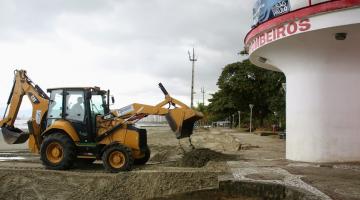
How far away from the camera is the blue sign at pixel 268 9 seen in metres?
13.5

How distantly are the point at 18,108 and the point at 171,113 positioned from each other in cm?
547

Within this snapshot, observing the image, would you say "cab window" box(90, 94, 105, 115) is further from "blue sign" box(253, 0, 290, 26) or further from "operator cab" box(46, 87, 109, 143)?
"blue sign" box(253, 0, 290, 26)

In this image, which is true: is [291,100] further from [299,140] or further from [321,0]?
[321,0]

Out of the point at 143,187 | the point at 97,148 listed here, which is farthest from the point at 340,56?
the point at 97,148

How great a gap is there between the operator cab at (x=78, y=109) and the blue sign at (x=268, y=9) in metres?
5.67

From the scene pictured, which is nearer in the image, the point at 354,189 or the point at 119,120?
the point at 354,189

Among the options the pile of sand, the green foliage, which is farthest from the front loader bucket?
the green foliage

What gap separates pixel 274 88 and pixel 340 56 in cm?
3232

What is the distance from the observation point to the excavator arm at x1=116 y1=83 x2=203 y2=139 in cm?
1379

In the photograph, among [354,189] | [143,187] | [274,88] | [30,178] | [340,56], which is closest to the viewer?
[354,189]

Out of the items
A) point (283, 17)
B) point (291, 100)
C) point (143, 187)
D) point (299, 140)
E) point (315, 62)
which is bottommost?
point (143, 187)

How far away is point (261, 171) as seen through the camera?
1134 cm

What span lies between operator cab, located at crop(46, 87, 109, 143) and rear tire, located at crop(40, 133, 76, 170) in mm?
496

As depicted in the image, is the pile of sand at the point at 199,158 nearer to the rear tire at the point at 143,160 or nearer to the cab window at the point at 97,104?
the rear tire at the point at 143,160
